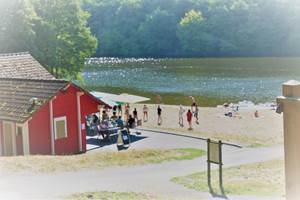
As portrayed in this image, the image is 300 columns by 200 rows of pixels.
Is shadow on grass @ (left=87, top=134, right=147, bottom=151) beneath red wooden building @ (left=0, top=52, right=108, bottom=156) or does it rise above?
beneath

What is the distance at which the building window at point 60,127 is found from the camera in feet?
70.5

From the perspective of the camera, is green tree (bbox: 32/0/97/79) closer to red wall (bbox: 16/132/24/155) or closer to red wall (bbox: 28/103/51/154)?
red wall (bbox: 28/103/51/154)

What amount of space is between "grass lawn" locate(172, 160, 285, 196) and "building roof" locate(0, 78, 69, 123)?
300 inches

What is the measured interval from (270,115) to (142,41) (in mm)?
86877

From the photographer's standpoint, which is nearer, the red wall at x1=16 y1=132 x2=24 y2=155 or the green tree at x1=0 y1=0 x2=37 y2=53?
the red wall at x1=16 y1=132 x2=24 y2=155

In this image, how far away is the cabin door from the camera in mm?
20797

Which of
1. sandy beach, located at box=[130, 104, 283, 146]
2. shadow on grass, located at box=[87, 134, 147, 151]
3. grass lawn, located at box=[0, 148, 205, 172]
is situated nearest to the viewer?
grass lawn, located at box=[0, 148, 205, 172]

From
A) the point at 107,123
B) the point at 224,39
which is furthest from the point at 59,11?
the point at 224,39

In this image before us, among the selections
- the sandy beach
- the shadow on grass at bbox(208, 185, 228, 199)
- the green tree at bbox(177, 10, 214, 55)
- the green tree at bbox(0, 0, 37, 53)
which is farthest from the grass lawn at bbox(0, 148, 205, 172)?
the green tree at bbox(177, 10, 214, 55)

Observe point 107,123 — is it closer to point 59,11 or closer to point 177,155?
point 177,155

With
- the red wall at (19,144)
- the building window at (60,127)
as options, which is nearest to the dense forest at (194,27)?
the building window at (60,127)

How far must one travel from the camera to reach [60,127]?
71.3 feet

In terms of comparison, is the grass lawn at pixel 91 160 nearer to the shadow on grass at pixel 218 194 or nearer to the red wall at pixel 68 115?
the red wall at pixel 68 115

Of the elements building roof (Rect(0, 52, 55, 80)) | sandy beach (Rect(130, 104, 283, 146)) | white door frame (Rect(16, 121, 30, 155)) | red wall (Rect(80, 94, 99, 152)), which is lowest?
sandy beach (Rect(130, 104, 283, 146))
